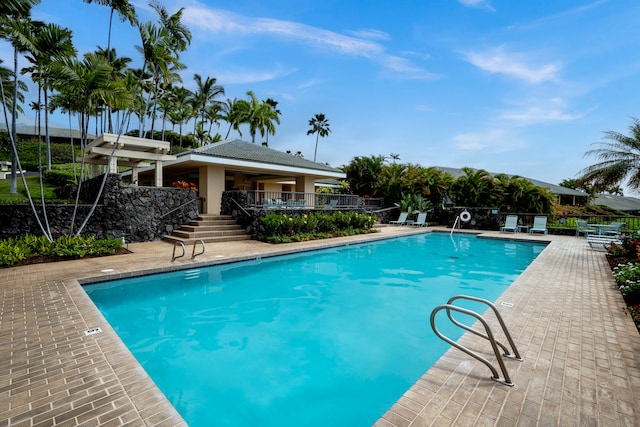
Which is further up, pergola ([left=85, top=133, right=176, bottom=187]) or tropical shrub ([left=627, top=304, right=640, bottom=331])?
pergola ([left=85, top=133, right=176, bottom=187])

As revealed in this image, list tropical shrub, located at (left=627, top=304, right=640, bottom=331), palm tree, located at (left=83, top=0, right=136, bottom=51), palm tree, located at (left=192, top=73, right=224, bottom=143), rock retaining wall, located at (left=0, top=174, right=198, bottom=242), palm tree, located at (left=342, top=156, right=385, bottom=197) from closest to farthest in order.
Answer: tropical shrub, located at (left=627, top=304, right=640, bottom=331)
rock retaining wall, located at (left=0, top=174, right=198, bottom=242)
palm tree, located at (left=83, top=0, right=136, bottom=51)
palm tree, located at (left=342, top=156, right=385, bottom=197)
palm tree, located at (left=192, top=73, right=224, bottom=143)

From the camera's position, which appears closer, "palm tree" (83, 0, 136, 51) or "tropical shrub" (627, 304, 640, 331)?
"tropical shrub" (627, 304, 640, 331)

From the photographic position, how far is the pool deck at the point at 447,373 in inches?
102

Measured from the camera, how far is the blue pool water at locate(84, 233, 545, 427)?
3607 mm

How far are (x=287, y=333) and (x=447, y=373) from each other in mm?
2856

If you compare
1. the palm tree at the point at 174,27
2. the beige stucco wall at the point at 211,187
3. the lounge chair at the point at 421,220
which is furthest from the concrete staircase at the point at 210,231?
the lounge chair at the point at 421,220

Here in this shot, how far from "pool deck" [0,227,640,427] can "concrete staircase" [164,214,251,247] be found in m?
6.87

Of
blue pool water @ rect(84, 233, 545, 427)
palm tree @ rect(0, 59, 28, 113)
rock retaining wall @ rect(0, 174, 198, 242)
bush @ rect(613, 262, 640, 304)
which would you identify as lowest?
blue pool water @ rect(84, 233, 545, 427)

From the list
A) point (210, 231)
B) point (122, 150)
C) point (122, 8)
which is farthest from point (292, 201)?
point (122, 8)

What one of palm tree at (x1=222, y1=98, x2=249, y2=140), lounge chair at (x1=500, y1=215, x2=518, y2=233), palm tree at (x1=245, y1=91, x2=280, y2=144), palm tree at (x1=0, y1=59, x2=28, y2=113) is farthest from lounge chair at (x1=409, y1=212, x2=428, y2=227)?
palm tree at (x1=222, y1=98, x2=249, y2=140)

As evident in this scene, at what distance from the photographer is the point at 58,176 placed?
2484cm

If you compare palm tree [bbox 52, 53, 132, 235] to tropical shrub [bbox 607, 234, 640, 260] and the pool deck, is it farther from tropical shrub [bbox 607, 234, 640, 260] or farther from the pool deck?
tropical shrub [bbox 607, 234, 640, 260]

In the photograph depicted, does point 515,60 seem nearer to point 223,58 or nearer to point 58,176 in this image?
point 223,58

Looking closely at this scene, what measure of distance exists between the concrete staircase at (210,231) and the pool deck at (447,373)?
6.87 m
